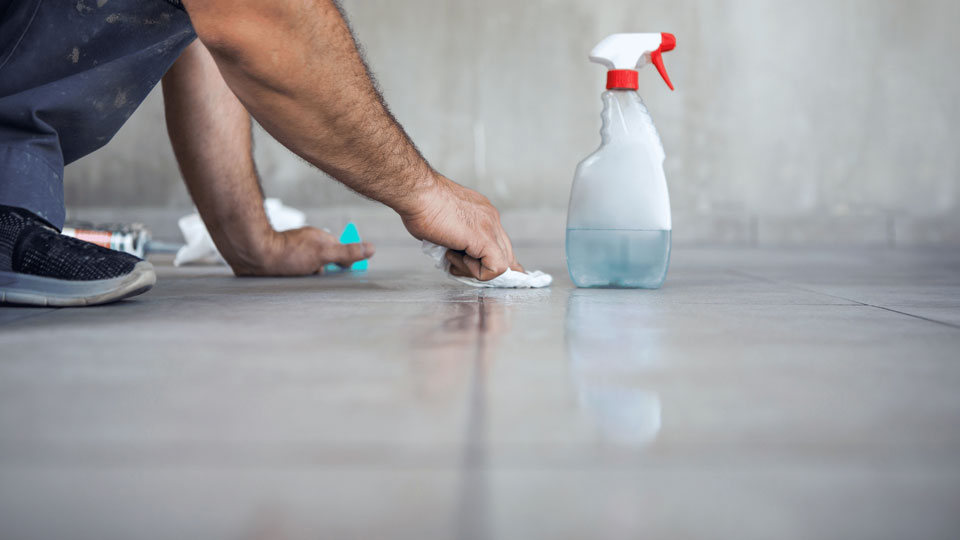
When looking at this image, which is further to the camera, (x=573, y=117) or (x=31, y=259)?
(x=573, y=117)

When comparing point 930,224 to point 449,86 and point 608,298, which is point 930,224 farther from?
point 608,298

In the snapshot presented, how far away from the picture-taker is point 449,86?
11.6 ft

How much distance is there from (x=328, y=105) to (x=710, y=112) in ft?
9.88

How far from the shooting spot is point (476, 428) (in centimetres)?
38

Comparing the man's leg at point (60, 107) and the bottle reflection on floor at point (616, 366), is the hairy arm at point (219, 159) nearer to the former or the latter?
the man's leg at point (60, 107)

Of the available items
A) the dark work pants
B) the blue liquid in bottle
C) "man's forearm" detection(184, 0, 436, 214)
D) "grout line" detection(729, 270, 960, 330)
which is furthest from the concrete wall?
"man's forearm" detection(184, 0, 436, 214)

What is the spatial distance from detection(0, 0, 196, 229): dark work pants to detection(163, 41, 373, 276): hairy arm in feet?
0.64

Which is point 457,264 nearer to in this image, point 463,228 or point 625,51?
point 463,228

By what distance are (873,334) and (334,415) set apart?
0.51m

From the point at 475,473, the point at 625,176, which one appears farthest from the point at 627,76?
the point at 475,473

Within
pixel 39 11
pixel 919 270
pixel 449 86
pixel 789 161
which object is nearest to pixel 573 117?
pixel 449 86

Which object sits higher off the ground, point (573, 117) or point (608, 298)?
point (573, 117)

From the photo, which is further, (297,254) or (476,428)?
(297,254)

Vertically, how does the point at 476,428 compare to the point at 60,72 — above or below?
below
